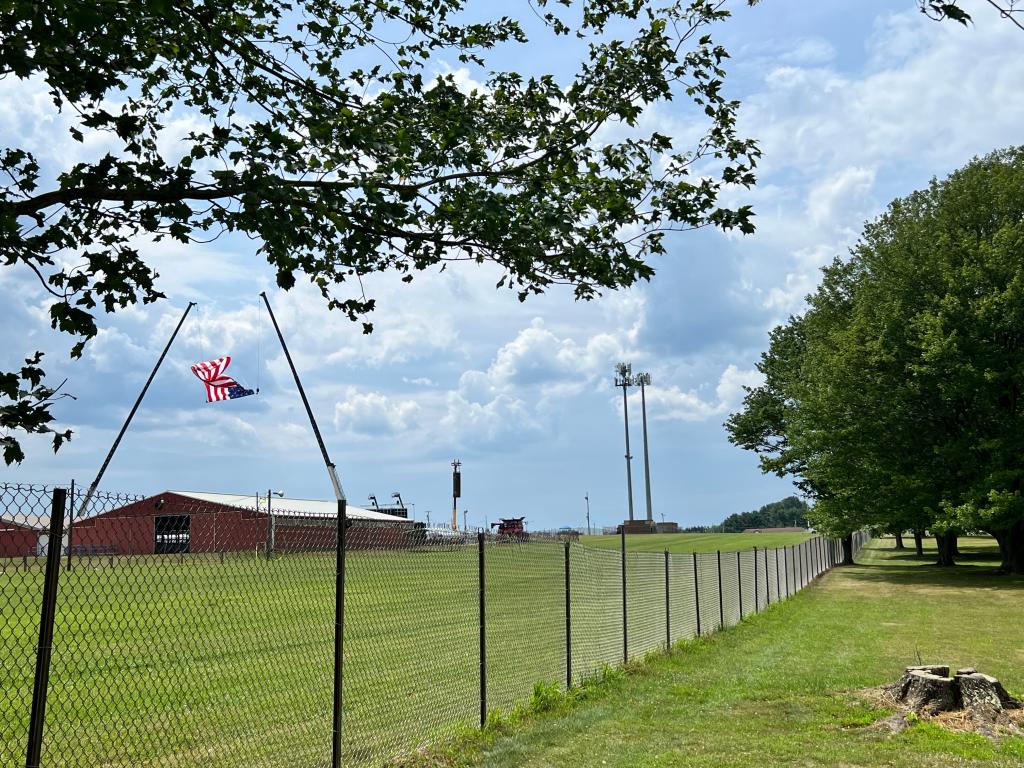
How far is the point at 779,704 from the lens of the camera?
383 inches

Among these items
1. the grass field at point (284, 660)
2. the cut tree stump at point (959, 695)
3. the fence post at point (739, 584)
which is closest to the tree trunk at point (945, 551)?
the fence post at point (739, 584)

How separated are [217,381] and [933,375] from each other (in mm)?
27831

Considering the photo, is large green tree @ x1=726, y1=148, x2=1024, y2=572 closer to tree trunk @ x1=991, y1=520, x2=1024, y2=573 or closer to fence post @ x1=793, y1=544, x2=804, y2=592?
tree trunk @ x1=991, y1=520, x2=1024, y2=573

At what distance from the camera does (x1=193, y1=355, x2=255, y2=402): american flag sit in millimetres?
37906

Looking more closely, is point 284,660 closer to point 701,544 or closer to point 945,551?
point 945,551

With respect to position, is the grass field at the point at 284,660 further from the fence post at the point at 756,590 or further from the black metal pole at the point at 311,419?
the black metal pole at the point at 311,419

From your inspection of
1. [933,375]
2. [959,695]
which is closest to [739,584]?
[959,695]

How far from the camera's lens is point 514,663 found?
10.9m

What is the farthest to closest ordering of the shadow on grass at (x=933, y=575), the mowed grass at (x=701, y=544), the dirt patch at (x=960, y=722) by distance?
the mowed grass at (x=701, y=544) → the shadow on grass at (x=933, y=575) → the dirt patch at (x=960, y=722)

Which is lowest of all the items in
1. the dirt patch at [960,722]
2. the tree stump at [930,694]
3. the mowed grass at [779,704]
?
the mowed grass at [779,704]

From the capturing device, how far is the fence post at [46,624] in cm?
405

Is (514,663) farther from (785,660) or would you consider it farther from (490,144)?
(490,144)

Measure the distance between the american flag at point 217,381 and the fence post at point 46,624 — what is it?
34.9 metres

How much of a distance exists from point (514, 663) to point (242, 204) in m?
7.52
